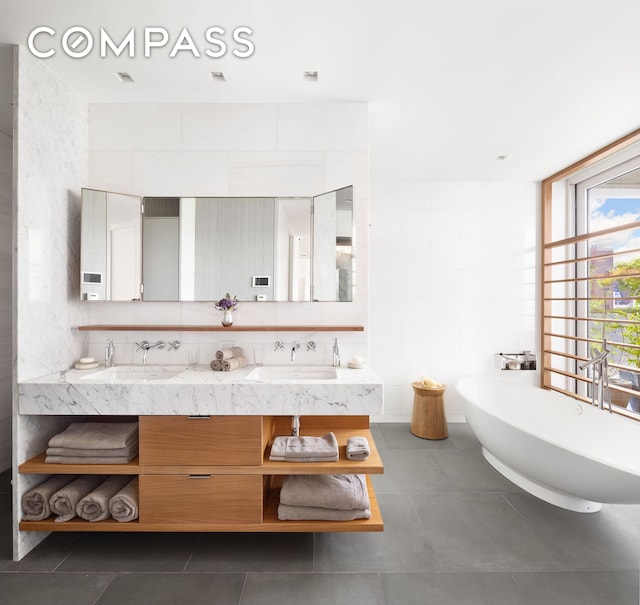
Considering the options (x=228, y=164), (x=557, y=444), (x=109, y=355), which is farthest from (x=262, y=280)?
(x=557, y=444)

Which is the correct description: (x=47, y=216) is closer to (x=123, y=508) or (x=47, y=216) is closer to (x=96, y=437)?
(x=96, y=437)

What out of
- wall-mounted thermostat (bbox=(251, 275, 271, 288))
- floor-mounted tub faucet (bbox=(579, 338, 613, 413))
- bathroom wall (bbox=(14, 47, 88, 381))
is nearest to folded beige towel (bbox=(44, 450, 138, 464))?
bathroom wall (bbox=(14, 47, 88, 381))

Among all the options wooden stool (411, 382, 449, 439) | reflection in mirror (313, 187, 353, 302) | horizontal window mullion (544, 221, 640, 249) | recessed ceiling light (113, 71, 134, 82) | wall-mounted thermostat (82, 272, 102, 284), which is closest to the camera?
recessed ceiling light (113, 71, 134, 82)

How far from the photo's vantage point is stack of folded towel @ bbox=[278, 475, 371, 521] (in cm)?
172

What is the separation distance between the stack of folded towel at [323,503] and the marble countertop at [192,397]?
0.39 m

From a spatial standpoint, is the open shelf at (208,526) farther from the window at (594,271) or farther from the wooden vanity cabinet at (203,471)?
the window at (594,271)

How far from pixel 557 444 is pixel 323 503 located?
4.47 feet

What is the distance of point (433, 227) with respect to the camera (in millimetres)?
3598

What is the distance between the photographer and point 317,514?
5.70ft

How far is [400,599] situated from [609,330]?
2.80 meters

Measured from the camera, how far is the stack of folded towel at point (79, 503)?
5.64 ft

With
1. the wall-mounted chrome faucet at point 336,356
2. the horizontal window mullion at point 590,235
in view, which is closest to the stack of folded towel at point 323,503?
the wall-mounted chrome faucet at point 336,356

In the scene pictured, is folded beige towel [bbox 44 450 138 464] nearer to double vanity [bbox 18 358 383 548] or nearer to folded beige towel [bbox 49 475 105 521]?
double vanity [bbox 18 358 383 548]

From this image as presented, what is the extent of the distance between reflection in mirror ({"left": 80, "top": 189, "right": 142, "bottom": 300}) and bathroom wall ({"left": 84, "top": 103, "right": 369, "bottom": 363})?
13 cm
